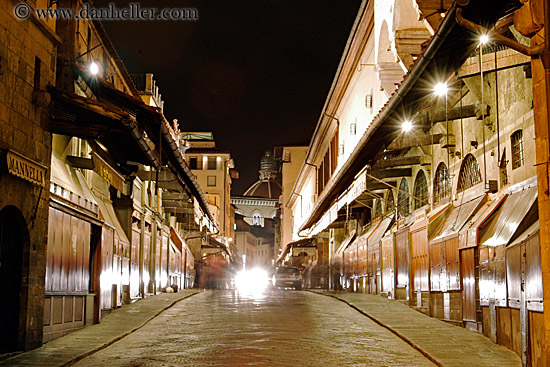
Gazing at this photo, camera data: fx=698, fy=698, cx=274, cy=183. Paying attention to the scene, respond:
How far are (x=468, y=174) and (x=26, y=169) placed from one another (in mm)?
10311

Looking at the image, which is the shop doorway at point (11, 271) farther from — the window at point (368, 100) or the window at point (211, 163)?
the window at point (211, 163)

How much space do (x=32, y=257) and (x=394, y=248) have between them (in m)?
13.2

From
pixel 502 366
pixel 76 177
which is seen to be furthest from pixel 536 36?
pixel 76 177

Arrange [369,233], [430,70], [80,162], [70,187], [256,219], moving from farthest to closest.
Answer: [256,219]
[369,233]
[80,162]
[70,187]
[430,70]

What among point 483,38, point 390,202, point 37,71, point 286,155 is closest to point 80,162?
point 37,71

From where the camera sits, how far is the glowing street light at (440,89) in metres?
15.0

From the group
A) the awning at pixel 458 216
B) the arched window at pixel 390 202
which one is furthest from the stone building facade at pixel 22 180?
the arched window at pixel 390 202

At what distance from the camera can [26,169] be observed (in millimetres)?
11680

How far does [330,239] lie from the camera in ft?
148

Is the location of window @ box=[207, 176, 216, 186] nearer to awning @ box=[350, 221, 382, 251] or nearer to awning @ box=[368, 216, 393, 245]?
awning @ box=[350, 221, 382, 251]

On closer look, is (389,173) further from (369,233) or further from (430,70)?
(430,70)

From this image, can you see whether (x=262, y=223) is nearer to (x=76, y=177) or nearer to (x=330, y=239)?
(x=330, y=239)

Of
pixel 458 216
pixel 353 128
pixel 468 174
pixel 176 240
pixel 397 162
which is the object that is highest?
pixel 353 128

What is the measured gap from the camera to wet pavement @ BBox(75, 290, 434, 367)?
35.3 ft
